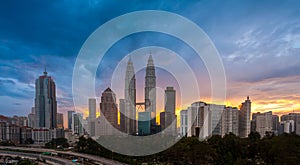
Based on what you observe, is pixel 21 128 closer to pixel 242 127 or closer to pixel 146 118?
pixel 146 118

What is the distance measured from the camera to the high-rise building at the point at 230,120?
1009cm

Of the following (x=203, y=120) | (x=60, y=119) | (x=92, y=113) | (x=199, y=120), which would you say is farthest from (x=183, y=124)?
(x=60, y=119)

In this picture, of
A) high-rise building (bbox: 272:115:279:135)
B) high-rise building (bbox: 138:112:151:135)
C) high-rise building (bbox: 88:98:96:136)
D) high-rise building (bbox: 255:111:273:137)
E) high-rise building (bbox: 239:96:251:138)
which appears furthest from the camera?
high-rise building (bbox: 272:115:279:135)

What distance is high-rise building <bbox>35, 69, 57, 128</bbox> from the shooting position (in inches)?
Answer: 751

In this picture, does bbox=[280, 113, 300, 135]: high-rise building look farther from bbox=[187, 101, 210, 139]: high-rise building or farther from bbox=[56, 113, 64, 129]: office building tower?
bbox=[56, 113, 64, 129]: office building tower

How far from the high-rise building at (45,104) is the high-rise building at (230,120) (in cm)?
1675

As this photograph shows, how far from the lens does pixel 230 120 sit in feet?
33.8

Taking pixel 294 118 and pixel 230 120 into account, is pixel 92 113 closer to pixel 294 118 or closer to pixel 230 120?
pixel 230 120

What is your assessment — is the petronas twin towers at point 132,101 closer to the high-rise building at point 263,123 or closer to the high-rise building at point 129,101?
the high-rise building at point 129,101

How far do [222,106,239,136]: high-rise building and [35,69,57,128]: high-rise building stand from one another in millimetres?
16752

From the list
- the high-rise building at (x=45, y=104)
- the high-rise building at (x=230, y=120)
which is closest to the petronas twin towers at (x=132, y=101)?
the high-rise building at (x=230, y=120)

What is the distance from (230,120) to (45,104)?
17514 mm

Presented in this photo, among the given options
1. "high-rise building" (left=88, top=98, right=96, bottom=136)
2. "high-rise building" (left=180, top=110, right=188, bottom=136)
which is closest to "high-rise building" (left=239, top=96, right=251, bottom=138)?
"high-rise building" (left=180, top=110, right=188, bottom=136)

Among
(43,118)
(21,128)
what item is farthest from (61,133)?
(43,118)
